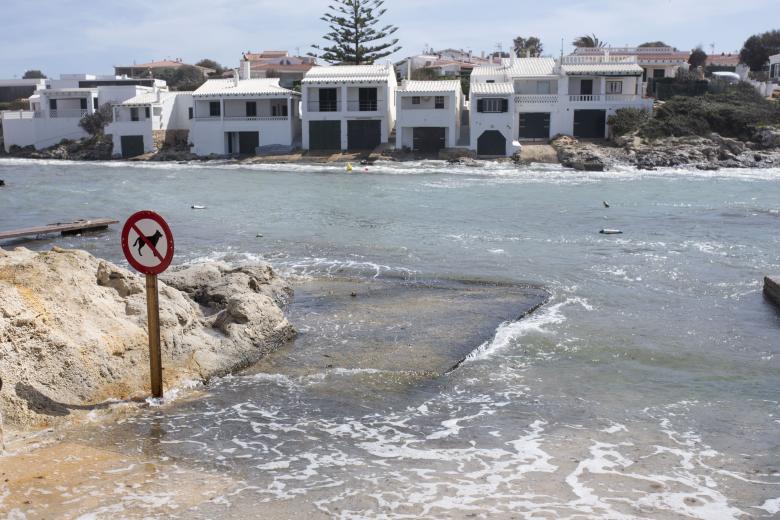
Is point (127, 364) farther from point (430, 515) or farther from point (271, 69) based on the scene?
point (271, 69)

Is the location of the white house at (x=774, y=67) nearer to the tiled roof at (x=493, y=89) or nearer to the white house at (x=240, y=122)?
the tiled roof at (x=493, y=89)

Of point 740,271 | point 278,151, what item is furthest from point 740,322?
point 278,151

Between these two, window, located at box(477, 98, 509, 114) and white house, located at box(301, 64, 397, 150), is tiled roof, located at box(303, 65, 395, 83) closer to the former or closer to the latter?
white house, located at box(301, 64, 397, 150)

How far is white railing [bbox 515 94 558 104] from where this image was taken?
2147 inches

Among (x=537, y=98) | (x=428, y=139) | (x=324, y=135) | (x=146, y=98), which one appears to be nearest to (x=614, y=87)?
(x=537, y=98)

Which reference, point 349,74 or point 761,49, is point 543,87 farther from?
point 761,49

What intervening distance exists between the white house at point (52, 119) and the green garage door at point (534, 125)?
28225 mm

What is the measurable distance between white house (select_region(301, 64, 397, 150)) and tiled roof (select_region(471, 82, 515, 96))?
6252mm

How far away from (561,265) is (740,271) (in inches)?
145

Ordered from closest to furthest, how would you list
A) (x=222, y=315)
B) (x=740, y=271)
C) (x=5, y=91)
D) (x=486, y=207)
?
(x=222, y=315)
(x=740, y=271)
(x=486, y=207)
(x=5, y=91)

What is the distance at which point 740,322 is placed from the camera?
12.4 m

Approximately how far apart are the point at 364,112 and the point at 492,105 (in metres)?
8.91

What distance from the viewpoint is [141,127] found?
57188 millimetres

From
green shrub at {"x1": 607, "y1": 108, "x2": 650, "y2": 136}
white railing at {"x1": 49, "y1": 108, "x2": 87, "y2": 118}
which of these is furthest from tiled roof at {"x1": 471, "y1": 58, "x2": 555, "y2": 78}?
white railing at {"x1": 49, "y1": 108, "x2": 87, "y2": 118}
